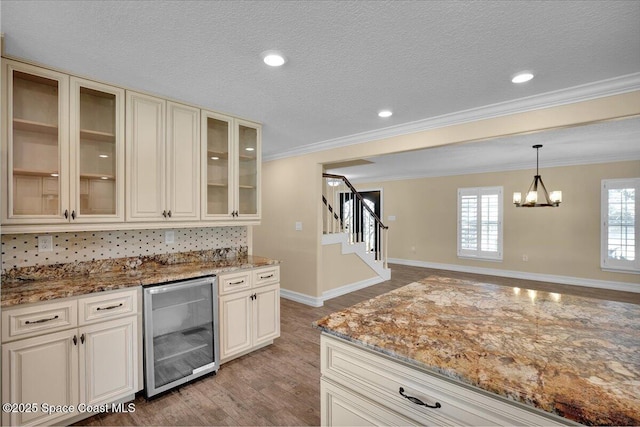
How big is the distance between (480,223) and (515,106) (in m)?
5.00

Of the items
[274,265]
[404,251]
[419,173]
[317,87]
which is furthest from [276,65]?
[404,251]

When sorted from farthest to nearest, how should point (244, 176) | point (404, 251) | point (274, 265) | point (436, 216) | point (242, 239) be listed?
point (404, 251), point (436, 216), point (242, 239), point (244, 176), point (274, 265)

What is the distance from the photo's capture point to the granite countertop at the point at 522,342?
922mm

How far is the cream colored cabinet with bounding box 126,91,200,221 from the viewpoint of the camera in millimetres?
2559

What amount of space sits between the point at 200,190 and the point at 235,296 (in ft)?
3.62

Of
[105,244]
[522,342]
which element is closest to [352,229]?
[105,244]

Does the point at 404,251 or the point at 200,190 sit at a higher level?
the point at 200,190

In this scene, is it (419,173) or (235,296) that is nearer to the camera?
(235,296)

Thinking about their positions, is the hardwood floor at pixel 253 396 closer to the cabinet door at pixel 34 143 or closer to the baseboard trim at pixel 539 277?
the cabinet door at pixel 34 143

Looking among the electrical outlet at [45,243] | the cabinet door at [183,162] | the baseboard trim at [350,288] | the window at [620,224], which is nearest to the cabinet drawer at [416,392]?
the cabinet door at [183,162]

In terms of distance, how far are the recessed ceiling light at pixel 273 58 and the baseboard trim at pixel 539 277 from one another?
6931 mm

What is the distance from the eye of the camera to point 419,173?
8031 mm

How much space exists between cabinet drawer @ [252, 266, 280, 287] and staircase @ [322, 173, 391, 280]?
1744 millimetres

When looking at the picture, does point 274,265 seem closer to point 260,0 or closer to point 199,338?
point 199,338
